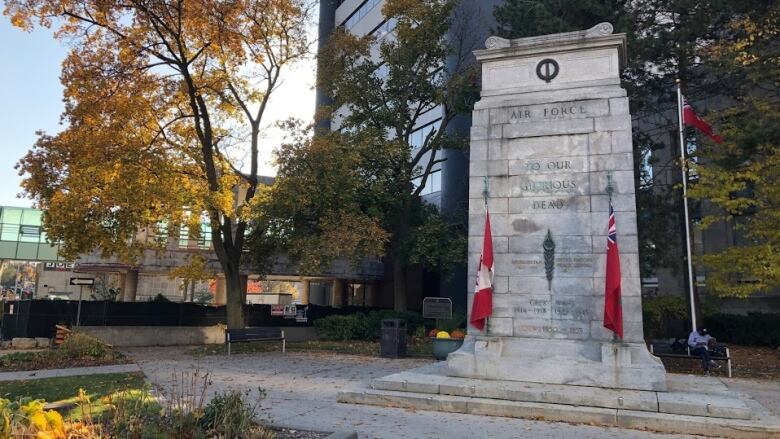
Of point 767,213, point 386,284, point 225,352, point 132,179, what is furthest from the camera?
point 386,284

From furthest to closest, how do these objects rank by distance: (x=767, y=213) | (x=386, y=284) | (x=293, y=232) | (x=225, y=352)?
(x=386, y=284) < (x=293, y=232) < (x=225, y=352) < (x=767, y=213)

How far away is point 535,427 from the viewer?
25.5 ft

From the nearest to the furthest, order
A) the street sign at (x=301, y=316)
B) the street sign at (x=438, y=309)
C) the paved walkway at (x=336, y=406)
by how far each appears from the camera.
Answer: the paved walkway at (x=336, y=406) < the street sign at (x=438, y=309) < the street sign at (x=301, y=316)

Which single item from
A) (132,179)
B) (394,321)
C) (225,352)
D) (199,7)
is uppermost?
(199,7)

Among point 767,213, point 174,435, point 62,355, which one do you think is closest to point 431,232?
point 767,213

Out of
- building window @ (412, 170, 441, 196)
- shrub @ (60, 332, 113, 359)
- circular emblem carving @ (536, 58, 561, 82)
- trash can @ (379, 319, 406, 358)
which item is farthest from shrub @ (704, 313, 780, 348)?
shrub @ (60, 332, 113, 359)

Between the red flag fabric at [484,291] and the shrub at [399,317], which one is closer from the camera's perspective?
the red flag fabric at [484,291]

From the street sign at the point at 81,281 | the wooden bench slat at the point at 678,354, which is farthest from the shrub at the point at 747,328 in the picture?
the street sign at the point at 81,281

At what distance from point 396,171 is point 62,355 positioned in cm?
1458

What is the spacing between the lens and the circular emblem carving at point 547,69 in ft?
37.1

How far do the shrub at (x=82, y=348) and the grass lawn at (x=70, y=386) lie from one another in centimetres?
350

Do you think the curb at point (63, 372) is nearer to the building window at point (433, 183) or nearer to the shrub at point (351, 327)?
the shrub at point (351, 327)

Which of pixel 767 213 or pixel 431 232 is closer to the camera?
pixel 767 213

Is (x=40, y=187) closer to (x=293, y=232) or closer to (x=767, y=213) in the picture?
(x=293, y=232)
